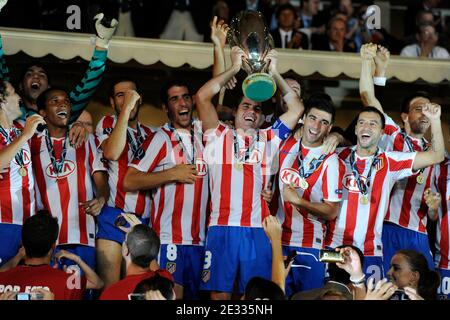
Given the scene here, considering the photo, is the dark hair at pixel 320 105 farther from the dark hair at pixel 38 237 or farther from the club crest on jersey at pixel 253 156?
the dark hair at pixel 38 237

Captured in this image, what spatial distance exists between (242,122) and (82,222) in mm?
1420

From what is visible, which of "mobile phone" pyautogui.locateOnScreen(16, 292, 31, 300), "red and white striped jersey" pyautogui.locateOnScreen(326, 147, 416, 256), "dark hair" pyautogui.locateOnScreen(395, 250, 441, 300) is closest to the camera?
"mobile phone" pyautogui.locateOnScreen(16, 292, 31, 300)

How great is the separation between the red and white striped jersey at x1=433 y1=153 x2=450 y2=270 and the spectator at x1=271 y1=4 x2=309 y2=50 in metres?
2.21

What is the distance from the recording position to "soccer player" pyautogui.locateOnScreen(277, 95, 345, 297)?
30.4 feet

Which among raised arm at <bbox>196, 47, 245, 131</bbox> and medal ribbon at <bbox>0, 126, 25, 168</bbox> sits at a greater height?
raised arm at <bbox>196, 47, 245, 131</bbox>

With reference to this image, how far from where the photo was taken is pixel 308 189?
30.6 feet

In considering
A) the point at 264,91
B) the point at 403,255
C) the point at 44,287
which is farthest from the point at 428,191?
the point at 44,287

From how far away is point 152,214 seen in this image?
9.45 metres

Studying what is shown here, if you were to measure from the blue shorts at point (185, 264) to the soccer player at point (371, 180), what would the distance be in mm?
1024

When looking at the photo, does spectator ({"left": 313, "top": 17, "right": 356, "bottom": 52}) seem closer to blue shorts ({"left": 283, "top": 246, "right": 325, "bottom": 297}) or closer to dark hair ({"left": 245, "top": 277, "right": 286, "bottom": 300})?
blue shorts ({"left": 283, "top": 246, "right": 325, "bottom": 297})

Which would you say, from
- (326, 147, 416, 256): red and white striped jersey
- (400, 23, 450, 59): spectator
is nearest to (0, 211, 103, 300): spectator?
(326, 147, 416, 256): red and white striped jersey

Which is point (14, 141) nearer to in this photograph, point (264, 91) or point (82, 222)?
point (82, 222)

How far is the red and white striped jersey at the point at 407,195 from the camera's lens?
9.82 meters

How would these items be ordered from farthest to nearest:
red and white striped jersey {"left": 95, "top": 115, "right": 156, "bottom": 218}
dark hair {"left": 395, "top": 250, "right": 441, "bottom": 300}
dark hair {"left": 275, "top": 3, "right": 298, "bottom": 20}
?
dark hair {"left": 275, "top": 3, "right": 298, "bottom": 20}, red and white striped jersey {"left": 95, "top": 115, "right": 156, "bottom": 218}, dark hair {"left": 395, "top": 250, "right": 441, "bottom": 300}
